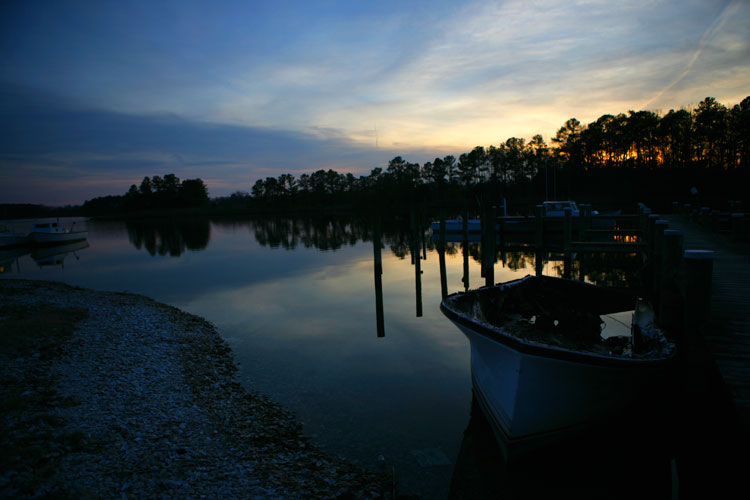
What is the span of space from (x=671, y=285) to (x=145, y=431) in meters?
8.12

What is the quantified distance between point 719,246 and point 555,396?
420 inches

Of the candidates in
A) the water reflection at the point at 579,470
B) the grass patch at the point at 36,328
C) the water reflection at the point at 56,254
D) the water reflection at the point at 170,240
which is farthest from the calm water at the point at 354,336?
the water reflection at the point at 170,240

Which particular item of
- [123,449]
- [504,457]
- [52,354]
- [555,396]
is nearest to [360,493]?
[504,457]

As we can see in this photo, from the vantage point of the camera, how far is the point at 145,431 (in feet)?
18.8

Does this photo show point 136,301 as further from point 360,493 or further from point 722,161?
point 722,161

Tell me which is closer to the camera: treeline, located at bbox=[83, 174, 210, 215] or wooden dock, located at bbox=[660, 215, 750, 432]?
wooden dock, located at bbox=[660, 215, 750, 432]

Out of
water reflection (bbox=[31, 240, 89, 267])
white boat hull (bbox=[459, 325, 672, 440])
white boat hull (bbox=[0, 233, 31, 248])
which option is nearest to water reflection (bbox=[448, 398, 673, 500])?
white boat hull (bbox=[459, 325, 672, 440])

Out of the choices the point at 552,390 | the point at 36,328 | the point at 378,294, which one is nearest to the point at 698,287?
the point at 552,390

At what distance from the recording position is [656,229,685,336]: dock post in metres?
5.96

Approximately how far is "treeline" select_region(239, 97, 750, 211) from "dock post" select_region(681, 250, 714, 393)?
2653cm

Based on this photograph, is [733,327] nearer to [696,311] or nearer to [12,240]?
[696,311]

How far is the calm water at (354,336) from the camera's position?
625 cm

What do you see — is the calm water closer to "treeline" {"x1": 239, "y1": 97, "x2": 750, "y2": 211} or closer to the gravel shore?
the gravel shore

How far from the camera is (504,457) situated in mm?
5367
